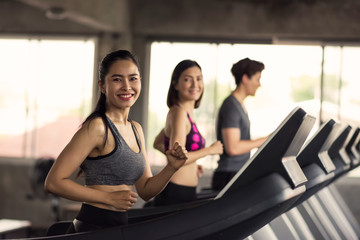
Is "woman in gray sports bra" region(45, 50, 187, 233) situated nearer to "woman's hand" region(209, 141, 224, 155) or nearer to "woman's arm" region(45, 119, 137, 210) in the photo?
"woman's arm" region(45, 119, 137, 210)

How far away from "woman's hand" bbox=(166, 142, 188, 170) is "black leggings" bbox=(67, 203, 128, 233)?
196mm

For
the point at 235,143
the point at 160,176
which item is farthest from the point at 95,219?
the point at 235,143

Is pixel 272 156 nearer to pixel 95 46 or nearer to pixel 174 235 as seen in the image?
pixel 174 235

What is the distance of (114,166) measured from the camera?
1.67 m

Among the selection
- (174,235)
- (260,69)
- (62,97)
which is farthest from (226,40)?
(174,235)

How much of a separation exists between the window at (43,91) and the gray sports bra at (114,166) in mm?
6700

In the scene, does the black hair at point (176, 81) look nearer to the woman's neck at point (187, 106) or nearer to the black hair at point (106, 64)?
the woman's neck at point (187, 106)

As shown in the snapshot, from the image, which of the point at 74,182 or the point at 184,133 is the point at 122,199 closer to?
the point at 74,182

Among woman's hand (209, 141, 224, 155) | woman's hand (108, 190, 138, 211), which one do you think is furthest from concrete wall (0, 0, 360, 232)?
woman's hand (108, 190, 138, 211)

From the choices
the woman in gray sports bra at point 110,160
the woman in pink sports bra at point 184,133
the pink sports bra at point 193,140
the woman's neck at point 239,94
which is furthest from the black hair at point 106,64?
the woman's neck at point 239,94

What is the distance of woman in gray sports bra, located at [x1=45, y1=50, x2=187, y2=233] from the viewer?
1560mm

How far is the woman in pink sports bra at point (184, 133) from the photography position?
2545 millimetres

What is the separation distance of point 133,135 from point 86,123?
0.20 metres

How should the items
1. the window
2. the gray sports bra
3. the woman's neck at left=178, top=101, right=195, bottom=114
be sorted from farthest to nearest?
1. the window
2. the woman's neck at left=178, top=101, right=195, bottom=114
3. the gray sports bra
